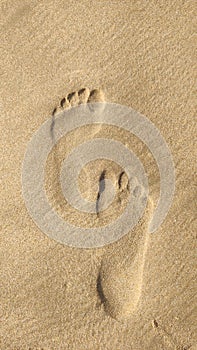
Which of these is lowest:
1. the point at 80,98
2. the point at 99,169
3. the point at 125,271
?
the point at 125,271

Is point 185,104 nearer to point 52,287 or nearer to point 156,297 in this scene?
point 156,297

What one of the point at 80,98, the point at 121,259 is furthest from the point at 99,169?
the point at 121,259

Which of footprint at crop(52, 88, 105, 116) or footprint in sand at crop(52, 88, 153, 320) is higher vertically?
footprint at crop(52, 88, 105, 116)

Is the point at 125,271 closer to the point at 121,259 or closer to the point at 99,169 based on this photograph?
the point at 121,259

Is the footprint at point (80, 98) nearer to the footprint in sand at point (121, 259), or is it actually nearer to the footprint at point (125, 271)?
the footprint in sand at point (121, 259)

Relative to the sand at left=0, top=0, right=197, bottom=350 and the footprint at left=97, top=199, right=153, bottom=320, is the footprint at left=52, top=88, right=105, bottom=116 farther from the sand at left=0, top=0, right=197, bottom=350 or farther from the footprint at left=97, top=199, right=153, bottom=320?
the footprint at left=97, top=199, right=153, bottom=320

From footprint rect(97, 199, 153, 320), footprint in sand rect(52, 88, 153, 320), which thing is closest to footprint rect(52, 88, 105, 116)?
footprint in sand rect(52, 88, 153, 320)

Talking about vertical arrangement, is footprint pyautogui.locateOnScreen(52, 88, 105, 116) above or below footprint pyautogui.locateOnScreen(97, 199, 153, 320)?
above
